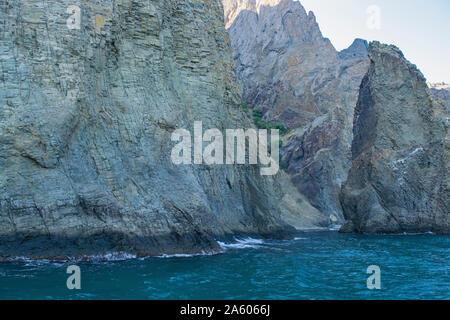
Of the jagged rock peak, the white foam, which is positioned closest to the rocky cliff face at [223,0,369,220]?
the jagged rock peak

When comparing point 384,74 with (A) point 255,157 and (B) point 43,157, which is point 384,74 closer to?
(A) point 255,157

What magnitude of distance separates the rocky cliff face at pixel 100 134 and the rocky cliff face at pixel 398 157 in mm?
16473

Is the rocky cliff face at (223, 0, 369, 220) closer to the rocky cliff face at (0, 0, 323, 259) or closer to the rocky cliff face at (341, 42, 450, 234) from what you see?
the rocky cliff face at (341, 42, 450, 234)

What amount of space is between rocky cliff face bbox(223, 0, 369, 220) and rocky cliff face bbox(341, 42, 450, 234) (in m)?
13.0

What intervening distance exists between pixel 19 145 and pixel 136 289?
29.4 ft

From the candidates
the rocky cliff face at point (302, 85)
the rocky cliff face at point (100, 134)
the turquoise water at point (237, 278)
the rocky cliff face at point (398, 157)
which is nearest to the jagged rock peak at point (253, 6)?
the rocky cliff face at point (302, 85)

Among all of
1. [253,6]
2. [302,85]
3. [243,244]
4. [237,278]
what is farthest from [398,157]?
[253,6]

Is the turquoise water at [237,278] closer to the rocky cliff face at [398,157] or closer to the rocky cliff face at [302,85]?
the rocky cliff face at [398,157]

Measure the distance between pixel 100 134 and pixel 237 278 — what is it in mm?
10065

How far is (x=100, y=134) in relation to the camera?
2012 cm

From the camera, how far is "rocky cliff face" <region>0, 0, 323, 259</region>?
17.2m

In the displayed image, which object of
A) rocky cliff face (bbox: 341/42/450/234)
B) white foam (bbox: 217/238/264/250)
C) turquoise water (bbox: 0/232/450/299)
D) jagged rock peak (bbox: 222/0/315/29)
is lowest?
white foam (bbox: 217/238/264/250)

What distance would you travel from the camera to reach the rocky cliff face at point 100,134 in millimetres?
17206

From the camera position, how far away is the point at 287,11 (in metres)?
81.9
